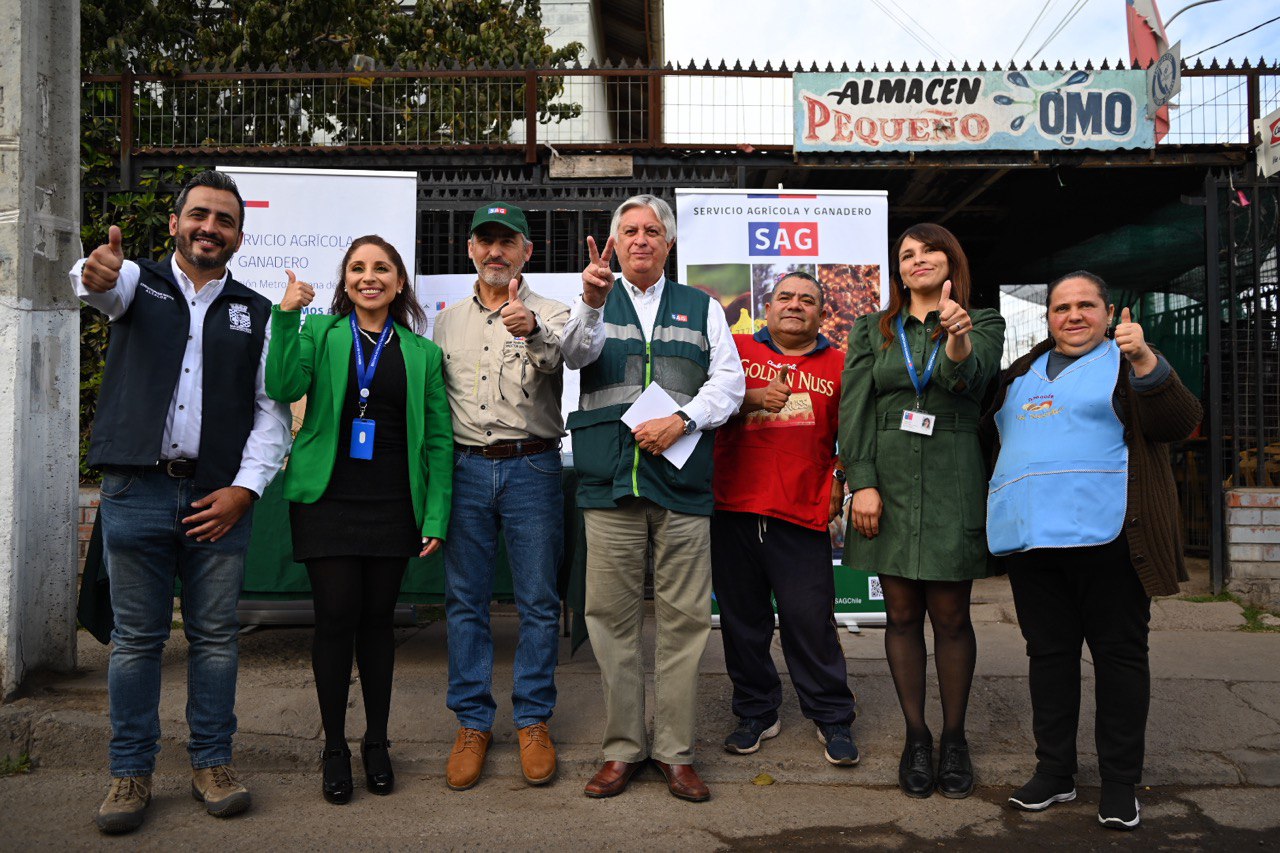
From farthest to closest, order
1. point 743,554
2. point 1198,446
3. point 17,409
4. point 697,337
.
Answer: point 1198,446
point 17,409
point 743,554
point 697,337

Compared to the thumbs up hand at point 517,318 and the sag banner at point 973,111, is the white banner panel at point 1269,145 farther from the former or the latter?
the thumbs up hand at point 517,318

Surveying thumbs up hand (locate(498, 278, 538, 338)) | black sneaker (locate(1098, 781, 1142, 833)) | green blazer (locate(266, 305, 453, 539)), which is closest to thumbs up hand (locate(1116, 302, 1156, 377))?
black sneaker (locate(1098, 781, 1142, 833))

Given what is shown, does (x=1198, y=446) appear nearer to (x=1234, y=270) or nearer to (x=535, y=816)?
(x=1234, y=270)

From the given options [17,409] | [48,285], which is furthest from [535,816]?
[48,285]

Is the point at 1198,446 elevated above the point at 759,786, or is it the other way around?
the point at 1198,446

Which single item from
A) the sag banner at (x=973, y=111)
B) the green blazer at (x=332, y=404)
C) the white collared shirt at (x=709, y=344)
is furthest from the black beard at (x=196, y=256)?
the sag banner at (x=973, y=111)

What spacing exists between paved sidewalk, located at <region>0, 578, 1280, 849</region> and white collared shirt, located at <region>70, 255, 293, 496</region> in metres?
1.22

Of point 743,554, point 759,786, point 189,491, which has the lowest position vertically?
point 759,786

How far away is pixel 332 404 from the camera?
353 cm

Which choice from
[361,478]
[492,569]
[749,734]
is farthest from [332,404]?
[749,734]

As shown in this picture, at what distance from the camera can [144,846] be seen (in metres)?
3.17

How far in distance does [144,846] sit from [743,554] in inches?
90.8

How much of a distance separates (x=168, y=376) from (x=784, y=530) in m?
2.30

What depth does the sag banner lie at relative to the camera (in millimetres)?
7125
